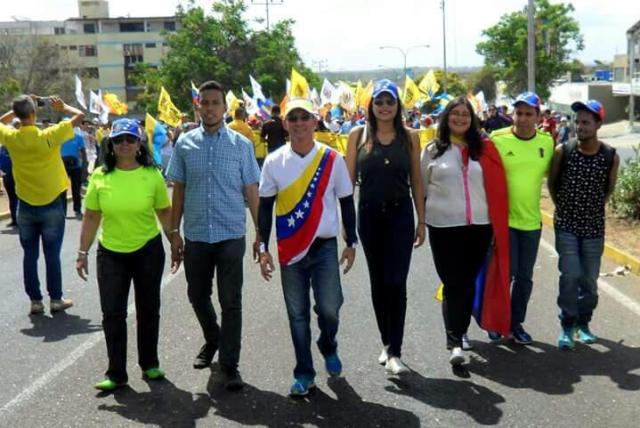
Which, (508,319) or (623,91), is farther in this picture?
(623,91)

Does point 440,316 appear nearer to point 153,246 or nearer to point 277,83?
point 153,246

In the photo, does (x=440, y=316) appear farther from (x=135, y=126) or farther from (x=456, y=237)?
(x=135, y=126)

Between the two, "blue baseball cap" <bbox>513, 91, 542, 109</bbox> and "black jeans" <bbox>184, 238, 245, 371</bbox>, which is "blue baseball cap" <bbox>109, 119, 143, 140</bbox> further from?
"blue baseball cap" <bbox>513, 91, 542, 109</bbox>

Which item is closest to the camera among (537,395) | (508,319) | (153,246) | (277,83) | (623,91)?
(537,395)

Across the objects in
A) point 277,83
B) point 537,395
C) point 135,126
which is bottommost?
point 537,395

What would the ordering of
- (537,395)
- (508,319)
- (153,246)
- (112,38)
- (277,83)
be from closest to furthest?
(537,395), (153,246), (508,319), (277,83), (112,38)

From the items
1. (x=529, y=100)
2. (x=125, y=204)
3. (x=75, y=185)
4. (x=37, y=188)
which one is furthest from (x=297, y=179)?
(x=75, y=185)

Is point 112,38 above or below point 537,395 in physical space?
above

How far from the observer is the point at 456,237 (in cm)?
516

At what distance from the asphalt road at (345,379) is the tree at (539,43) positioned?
50850 millimetres

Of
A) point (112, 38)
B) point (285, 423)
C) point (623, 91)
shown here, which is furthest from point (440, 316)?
point (112, 38)

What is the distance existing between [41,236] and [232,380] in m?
2.85

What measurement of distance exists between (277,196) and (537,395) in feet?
6.40

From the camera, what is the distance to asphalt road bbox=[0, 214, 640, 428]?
4.46 meters
